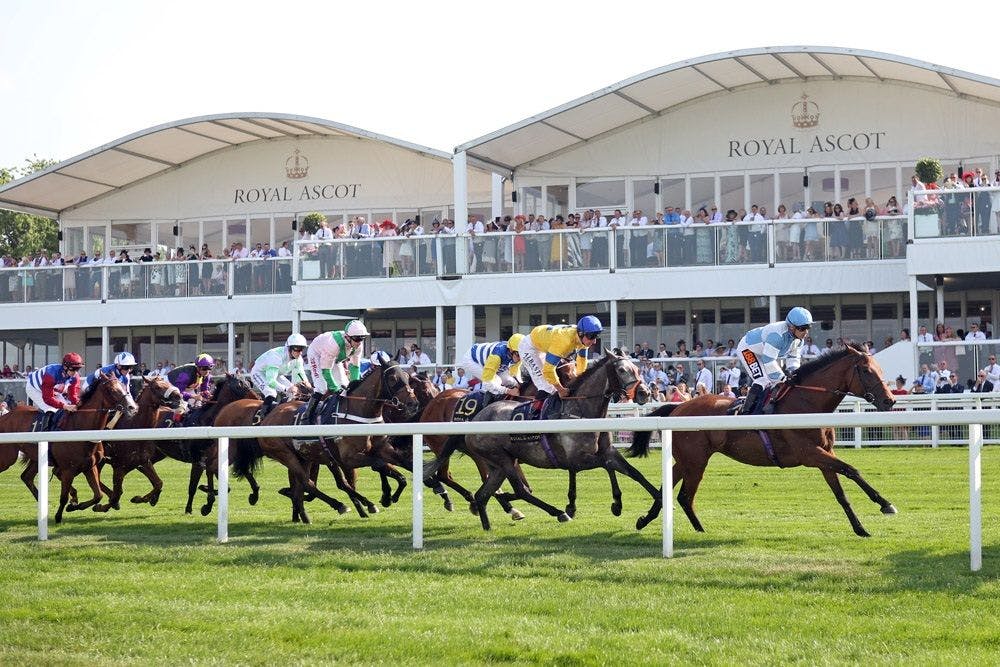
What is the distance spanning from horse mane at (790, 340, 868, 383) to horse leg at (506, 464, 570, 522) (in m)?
2.19

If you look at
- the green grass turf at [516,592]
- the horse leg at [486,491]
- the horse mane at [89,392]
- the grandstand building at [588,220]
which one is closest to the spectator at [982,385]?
the grandstand building at [588,220]

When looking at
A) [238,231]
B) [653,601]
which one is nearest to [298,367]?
[653,601]

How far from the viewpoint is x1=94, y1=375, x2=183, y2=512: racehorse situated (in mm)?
14328

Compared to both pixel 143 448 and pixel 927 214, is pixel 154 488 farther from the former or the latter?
pixel 927 214

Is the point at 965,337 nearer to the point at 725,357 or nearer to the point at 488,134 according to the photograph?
the point at 725,357

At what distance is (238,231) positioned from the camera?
3750 cm

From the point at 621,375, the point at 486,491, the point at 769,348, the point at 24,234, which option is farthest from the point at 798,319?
the point at 24,234

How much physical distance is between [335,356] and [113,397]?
241cm

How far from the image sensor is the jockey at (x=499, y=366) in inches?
554

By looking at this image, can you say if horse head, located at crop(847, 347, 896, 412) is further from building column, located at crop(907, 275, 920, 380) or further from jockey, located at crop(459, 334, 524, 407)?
building column, located at crop(907, 275, 920, 380)

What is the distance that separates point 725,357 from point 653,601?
1837cm

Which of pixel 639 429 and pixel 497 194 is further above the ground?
pixel 497 194

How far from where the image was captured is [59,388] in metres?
15.0

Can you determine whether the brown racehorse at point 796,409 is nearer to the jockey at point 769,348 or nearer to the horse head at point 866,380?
the horse head at point 866,380
